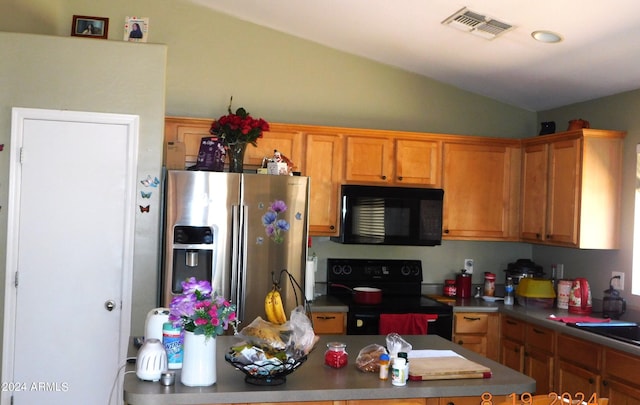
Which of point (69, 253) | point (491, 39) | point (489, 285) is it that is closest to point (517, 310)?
point (489, 285)

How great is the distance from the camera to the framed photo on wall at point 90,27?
14.7 ft

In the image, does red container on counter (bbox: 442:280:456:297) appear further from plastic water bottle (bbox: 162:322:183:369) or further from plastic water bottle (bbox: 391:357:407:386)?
plastic water bottle (bbox: 162:322:183:369)

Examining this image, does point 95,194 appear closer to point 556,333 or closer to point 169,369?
point 169,369

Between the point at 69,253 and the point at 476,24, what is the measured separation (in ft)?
9.36

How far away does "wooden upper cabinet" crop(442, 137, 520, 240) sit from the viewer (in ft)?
16.9

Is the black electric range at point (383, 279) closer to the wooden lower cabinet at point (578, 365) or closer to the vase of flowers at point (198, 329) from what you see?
the wooden lower cabinet at point (578, 365)

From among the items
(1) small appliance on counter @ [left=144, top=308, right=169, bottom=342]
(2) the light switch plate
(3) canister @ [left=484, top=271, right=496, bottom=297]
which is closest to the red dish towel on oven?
(3) canister @ [left=484, top=271, right=496, bottom=297]

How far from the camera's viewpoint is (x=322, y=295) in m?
5.14

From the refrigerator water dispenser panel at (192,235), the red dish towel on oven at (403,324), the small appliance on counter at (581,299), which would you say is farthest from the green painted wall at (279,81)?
the red dish towel on oven at (403,324)

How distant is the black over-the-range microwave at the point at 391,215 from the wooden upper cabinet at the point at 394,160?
11 cm

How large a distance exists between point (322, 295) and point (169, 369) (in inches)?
105

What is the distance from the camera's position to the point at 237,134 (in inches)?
176

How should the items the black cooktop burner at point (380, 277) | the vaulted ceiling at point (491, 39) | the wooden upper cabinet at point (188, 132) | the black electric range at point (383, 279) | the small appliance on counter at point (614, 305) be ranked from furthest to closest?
the black cooktop burner at point (380, 277) < the black electric range at point (383, 279) < the wooden upper cabinet at point (188, 132) < the small appliance on counter at point (614, 305) < the vaulted ceiling at point (491, 39)
